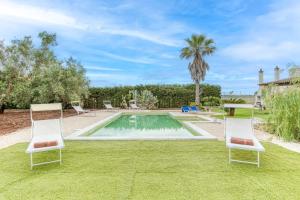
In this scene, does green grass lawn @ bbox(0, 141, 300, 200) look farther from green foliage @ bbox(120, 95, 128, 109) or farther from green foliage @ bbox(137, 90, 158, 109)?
green foliage @ bbox(120, 95, 128, 109)

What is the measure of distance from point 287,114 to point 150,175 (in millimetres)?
5387

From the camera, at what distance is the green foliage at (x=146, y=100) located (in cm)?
2286

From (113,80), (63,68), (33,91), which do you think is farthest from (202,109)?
(33,91)

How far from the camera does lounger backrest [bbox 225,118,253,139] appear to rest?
19.2 feet

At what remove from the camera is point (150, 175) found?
15.1 ft

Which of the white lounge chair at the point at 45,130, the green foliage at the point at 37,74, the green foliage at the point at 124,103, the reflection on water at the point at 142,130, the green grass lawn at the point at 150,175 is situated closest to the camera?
the green grass lawn at the point at 150,175

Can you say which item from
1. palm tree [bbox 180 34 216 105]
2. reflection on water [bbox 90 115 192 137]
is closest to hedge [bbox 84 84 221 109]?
palm tree [bbox 180 34 216 105]

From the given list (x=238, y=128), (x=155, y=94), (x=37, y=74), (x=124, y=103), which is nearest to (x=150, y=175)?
(x=238, y=128)

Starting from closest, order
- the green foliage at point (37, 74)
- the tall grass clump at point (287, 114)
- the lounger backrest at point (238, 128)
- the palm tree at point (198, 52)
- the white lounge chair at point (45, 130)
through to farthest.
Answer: the white lounge chair at point (45, 130)
the lounger backrest at point (238, 128)
the tall grass clump at point (287, 114)
the green foliage at point (37, 74)
the palm tree at point (198, 52)

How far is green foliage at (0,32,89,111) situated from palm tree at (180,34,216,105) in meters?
10.6

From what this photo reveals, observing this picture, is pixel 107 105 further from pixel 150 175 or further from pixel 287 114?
pixel 150 175

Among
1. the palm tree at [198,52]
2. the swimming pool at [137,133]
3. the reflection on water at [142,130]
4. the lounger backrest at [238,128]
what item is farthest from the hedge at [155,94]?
the lounger backrest at [238,128]

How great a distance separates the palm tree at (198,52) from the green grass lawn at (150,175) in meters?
17.4

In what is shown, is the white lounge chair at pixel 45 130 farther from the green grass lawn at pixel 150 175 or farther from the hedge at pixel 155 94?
the hedge at pixel 155 94
